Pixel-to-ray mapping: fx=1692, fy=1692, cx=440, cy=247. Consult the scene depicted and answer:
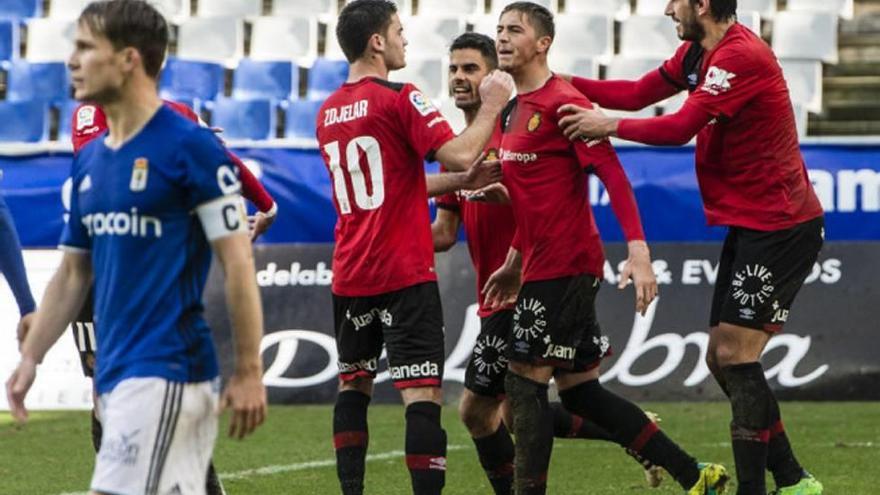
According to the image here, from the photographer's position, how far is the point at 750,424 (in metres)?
6.96

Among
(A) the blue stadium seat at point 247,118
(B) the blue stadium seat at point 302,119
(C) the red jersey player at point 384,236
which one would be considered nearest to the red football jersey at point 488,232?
(C) the red jersey player at point 384,236

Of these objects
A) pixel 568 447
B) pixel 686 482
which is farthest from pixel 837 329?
pixel 686 482

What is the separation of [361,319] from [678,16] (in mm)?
1836

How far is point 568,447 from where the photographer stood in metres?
10.3

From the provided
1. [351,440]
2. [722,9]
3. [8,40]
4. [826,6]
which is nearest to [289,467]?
[351,440]

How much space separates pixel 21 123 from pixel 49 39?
1336 mm

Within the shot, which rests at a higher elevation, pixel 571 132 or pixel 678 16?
pixel 678 16

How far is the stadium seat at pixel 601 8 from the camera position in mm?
16938

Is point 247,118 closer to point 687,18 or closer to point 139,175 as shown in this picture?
point 687,18

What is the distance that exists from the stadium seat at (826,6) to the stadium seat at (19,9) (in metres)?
7.83

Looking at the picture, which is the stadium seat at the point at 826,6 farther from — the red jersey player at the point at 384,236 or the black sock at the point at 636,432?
the red jersey player at the point at 384,236

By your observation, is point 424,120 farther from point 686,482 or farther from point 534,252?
point 686,482

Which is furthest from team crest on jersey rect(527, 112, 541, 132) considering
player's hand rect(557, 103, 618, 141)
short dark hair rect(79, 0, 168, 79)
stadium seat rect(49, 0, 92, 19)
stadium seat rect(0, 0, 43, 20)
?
stadium seat rect(0, 0, 43, 20)

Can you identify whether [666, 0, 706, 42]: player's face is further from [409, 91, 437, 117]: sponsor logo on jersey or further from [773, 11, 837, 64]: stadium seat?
[773, 11, 837, 64]: stadium seat
